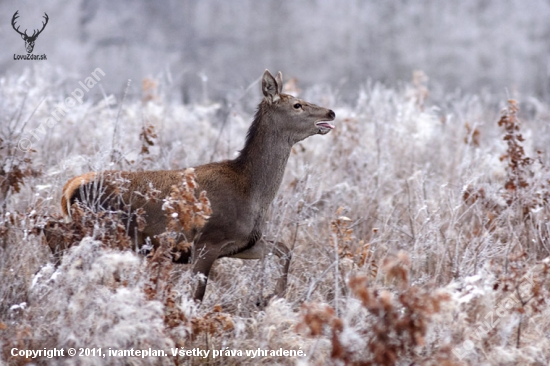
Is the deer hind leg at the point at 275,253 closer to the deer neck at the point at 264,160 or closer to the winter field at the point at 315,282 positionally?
the winter field at the point at 315,282

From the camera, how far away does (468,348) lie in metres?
4.19

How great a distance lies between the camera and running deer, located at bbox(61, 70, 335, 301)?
5.58 meters

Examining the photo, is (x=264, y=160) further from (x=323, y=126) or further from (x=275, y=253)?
(x=275, y=253)

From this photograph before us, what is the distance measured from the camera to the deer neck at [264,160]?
5.93 metres

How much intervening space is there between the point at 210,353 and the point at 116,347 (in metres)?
0.73

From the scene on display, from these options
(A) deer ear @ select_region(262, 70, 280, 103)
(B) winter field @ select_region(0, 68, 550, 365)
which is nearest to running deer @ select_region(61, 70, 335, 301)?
(A) deer ear @ select_region(262, 70, 280, 103)

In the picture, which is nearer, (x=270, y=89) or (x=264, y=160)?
(x=264, y=160)

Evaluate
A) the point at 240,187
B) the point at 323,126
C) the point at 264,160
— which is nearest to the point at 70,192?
the point at 240,187

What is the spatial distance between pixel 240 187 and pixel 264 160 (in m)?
0.34

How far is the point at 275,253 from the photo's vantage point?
5.95 m

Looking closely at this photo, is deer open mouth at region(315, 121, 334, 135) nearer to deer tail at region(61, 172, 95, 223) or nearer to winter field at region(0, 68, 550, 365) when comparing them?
winter field at region(0, 68, 550, 365)

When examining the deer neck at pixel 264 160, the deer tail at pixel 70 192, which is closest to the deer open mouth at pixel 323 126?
the deer neck at pixel 264 160

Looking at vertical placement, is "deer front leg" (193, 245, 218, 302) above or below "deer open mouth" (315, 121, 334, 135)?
below

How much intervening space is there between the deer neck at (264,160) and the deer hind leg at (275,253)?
313 mm
